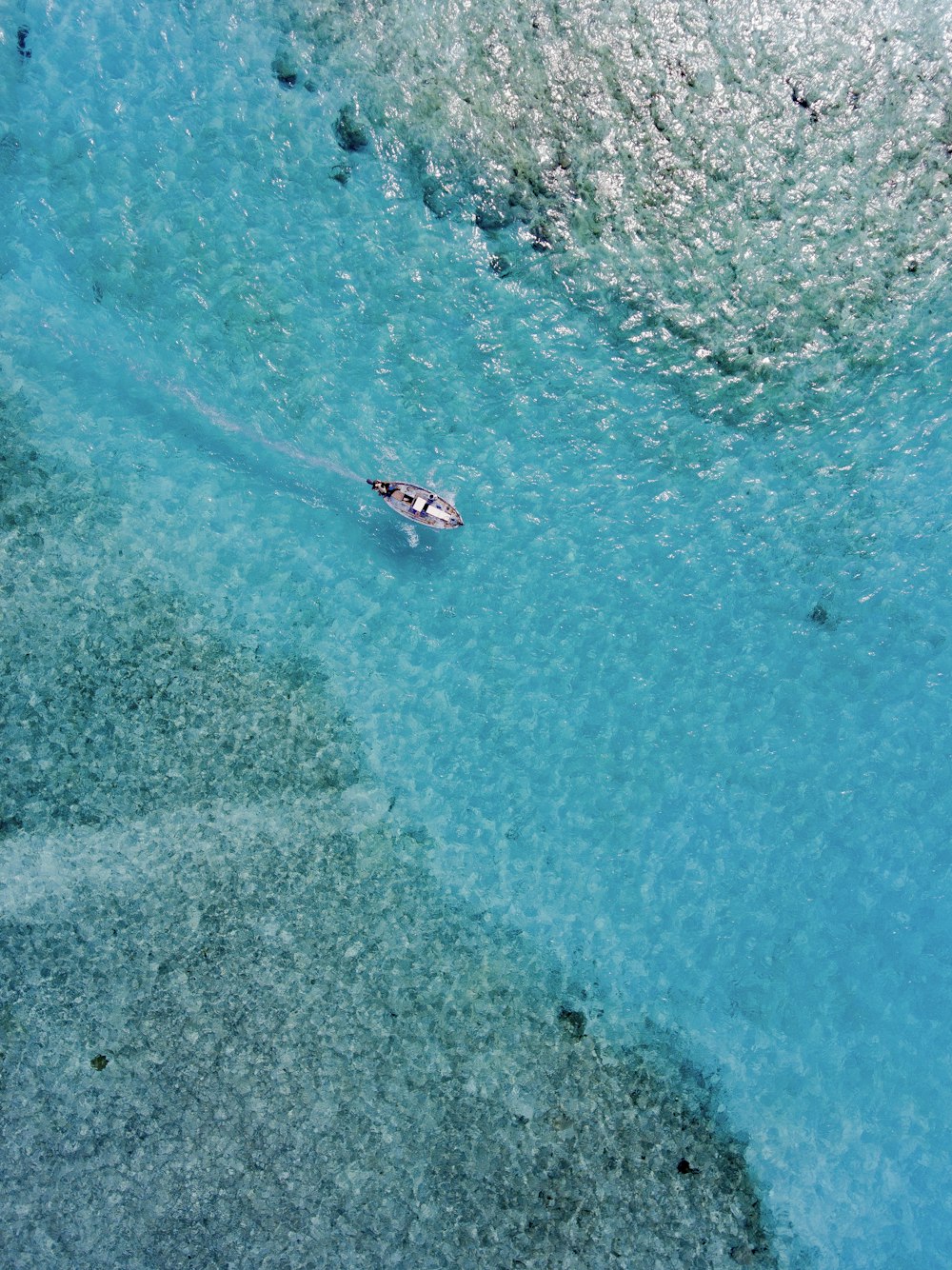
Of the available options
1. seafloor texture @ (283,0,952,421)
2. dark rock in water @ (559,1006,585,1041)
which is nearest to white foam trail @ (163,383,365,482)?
seafloor texture @ (283,0,952,421)

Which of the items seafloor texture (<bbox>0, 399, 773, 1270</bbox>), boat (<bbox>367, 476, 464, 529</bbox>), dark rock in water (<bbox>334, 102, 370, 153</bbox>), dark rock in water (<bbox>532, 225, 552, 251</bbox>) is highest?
dark rock in water (<bbox>334, 102, 370, 153</bbox>)

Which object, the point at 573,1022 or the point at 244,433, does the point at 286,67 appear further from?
the point at 573,1022

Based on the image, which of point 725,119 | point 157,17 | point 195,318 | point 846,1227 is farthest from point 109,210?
point 846,1227

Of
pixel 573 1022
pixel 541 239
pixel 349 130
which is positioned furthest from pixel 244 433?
pixel 573 1022

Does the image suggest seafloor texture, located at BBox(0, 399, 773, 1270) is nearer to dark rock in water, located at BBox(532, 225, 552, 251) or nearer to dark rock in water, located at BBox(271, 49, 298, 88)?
dark rock in water, located at BBox(271, 49, 298, 88)

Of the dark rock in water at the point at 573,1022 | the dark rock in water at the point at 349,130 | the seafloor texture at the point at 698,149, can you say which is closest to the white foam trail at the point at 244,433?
the seafloor texture at the point at 698,149
